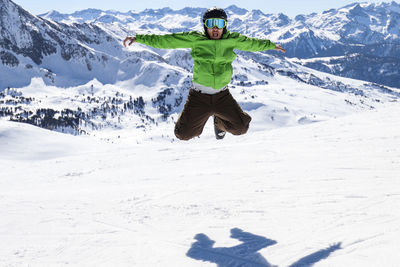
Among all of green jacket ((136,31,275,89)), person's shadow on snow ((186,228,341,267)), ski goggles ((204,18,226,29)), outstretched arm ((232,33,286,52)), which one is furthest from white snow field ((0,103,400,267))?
ski goggles ((204,18,226,29))

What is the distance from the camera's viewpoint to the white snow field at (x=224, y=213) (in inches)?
310

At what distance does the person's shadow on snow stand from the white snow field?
0.08 feet

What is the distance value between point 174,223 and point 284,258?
11.5 feet

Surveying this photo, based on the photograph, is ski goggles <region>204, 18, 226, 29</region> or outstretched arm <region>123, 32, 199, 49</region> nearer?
ski goggles <region>204, 18, 226, 29</region>

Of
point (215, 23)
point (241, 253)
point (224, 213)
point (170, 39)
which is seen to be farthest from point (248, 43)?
point (241, 253)

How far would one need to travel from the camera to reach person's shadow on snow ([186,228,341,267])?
739cm

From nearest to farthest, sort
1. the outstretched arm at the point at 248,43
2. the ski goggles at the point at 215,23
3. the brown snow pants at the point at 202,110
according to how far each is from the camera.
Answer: the ski goggles at the point at 215,23
the outstretched arm at the point at 248,43
the brown snow pants at the point at 202,110

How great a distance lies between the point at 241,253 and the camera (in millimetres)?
7891

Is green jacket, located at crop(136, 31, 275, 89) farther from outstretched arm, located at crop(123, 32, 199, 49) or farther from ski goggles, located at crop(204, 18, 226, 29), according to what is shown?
ski goggles, located at crop(204, 18, 226, 29)

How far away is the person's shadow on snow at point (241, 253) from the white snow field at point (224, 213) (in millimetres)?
23

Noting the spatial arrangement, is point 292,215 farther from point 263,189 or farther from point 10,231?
point 10,231

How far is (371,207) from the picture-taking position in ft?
31.2

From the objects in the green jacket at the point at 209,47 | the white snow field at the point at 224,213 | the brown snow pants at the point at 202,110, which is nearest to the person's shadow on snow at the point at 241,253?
the white snow field at the point at 224,213

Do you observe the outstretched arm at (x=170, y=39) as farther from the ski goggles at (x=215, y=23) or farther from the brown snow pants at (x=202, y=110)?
the brown snow pants at (x=202, y=110)
